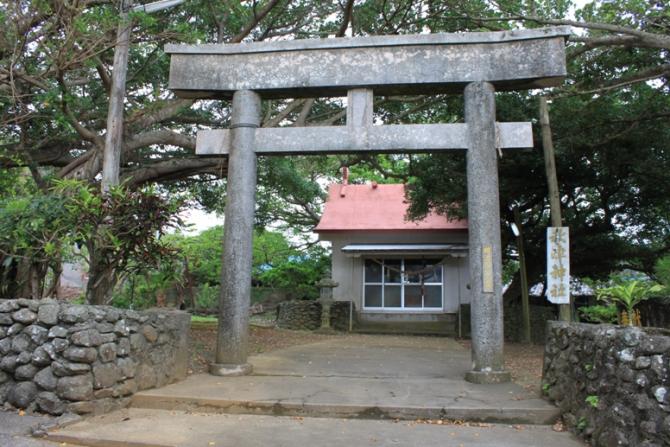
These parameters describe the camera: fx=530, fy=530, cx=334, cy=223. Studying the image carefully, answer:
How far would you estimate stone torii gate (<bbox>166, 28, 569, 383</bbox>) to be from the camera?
704 cm

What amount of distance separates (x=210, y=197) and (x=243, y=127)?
7.68 meters

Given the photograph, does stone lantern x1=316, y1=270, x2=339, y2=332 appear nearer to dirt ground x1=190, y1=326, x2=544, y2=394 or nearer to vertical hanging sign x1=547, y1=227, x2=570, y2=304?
dirt ground x1=190, y1=326, x2=544, y2=394

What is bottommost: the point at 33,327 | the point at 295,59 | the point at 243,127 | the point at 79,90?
the point at 33,327

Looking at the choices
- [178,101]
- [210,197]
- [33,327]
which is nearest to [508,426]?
[33,327]

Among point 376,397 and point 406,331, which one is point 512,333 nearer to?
point 406,331

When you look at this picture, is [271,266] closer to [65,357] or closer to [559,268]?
[559,268]

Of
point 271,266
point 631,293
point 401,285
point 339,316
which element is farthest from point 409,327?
point 631,293

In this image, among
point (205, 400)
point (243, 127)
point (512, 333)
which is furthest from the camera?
point (512, 333)

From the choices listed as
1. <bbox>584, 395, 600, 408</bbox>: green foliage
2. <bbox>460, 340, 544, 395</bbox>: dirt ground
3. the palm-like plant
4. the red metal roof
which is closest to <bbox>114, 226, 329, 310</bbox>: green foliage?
the red metal roof

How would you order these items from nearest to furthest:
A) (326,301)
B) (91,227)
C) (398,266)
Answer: (91,227) < (326,301) < (398,266)

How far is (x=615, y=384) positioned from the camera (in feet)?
14.3

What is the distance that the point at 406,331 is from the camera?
53.6 ft

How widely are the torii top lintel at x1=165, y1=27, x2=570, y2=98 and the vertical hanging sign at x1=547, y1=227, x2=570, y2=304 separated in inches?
85.8

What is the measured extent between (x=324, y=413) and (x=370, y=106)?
4.26 m
